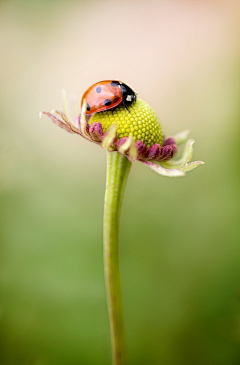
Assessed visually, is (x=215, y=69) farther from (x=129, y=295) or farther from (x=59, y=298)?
(x=59, y=298)

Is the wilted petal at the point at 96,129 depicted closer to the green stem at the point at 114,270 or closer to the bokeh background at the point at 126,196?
the green stem at the point at 114,270

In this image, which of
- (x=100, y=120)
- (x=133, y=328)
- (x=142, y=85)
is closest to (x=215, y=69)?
(x=142, y=85)

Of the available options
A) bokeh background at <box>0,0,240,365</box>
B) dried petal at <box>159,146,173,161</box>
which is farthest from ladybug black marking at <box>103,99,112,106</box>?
bokeh background at <box>0,0,240,365</box>

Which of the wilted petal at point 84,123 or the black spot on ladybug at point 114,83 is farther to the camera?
the black spot on ladybug at point 114,83

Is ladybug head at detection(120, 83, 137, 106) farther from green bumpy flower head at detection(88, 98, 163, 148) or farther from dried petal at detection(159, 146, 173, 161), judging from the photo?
dried petal at detection(159, 146, 173, 161)

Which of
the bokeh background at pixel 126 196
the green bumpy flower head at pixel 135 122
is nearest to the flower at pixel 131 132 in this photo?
the green bumpy flower head at pixel 135 122
